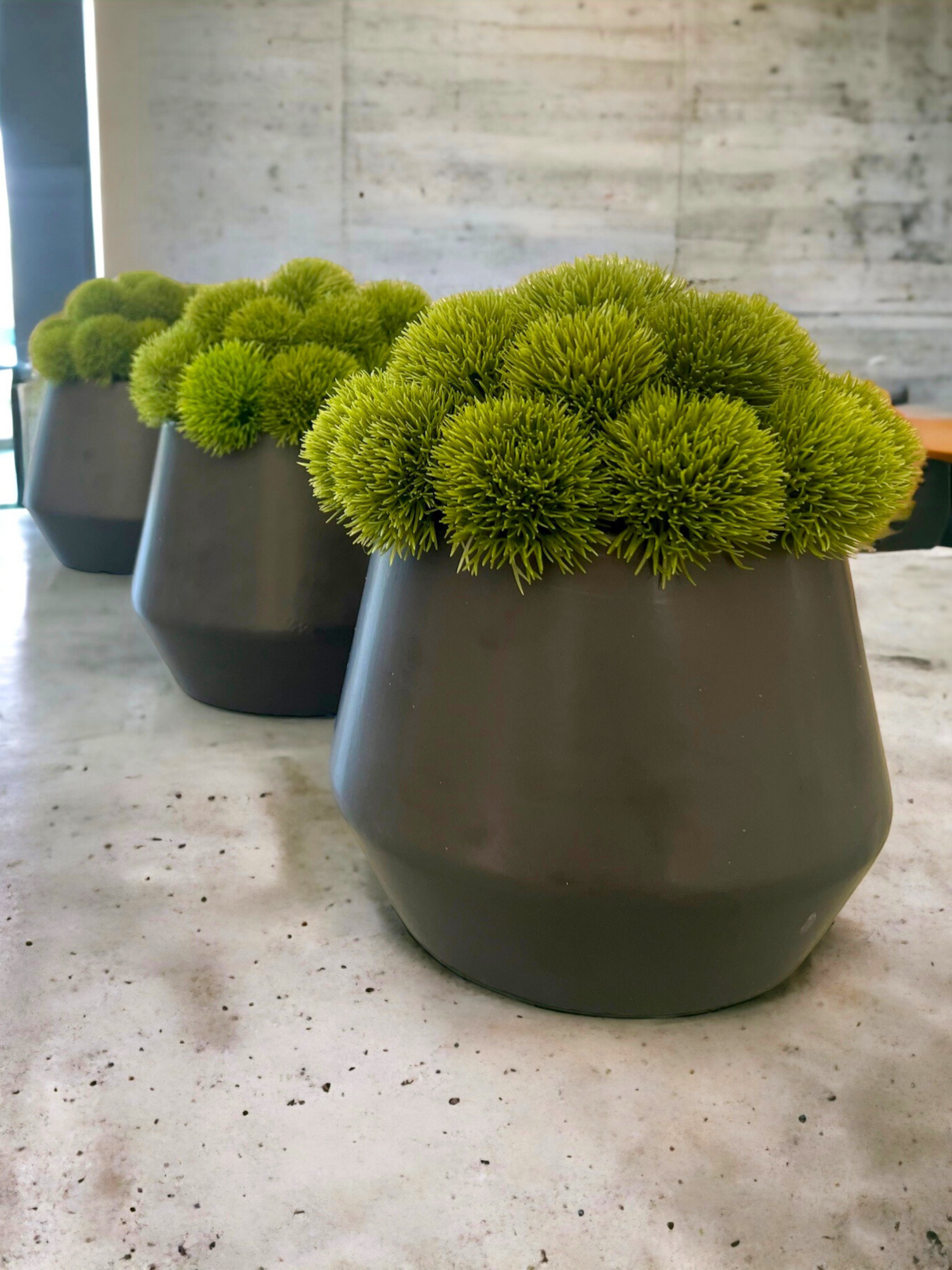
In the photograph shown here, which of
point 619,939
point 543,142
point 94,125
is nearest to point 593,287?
point 619,939

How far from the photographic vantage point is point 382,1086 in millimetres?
1277

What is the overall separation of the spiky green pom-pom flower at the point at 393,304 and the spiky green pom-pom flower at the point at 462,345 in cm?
94

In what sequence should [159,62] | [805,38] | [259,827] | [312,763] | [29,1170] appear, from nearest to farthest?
[29,1170] → [259,827] → [312,763] → [159,62] → [805,38]

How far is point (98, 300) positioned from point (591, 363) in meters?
2.86

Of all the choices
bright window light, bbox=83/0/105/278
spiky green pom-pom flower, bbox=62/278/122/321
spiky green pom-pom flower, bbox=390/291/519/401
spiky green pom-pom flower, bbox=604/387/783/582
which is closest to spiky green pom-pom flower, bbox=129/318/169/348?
spiky green pom-pom flower, bbox=62/278/122/321

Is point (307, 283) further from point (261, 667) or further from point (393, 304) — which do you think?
point (261, 667)

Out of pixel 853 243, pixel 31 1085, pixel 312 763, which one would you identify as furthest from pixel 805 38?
pixel 31 1085

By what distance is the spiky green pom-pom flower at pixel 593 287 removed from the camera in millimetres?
1382

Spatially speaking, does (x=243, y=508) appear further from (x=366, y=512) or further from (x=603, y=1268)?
(x=603, y=1268)

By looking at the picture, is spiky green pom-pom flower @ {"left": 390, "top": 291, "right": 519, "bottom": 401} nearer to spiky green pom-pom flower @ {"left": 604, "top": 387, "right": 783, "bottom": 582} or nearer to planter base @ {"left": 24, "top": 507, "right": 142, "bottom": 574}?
spiky green pom-pom flower @ {"left": 604, "top": 387, "right": 783, "bottom": 582}

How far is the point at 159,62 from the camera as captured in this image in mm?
5637

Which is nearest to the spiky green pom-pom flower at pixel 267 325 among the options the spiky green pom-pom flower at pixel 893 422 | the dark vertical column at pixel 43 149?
the spiky green pom-pom flower at pixel 893 422

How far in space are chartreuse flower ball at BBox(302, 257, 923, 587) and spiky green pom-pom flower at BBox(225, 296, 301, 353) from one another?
0.91 meters

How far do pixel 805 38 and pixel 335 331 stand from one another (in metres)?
5.01
